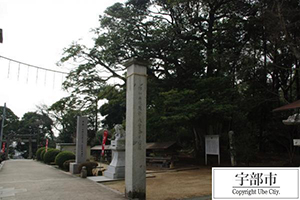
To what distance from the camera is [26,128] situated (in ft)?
133

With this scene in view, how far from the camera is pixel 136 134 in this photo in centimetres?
678

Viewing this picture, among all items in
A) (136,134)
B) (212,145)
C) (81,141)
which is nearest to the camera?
(136,134)

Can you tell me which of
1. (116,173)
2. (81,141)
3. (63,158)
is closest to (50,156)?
(63,158)

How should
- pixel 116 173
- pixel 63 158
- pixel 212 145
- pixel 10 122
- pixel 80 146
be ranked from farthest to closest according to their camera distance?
pixel 10 122, pixel 63 158, pixel 212 145, pixel 80 146, pixel 116 173

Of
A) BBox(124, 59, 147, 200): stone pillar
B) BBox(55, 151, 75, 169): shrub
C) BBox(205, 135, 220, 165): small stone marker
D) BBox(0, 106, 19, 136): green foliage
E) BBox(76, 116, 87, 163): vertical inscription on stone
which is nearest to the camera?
BBox(124, 59, 147, 200): stone pillar

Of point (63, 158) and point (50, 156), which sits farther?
point (50, 156)

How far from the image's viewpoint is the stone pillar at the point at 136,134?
260 inches

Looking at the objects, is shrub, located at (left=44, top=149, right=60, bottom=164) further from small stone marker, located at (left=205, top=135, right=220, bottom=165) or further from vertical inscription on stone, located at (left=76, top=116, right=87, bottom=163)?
small stone marker, located at (left=205, top=135, right=220, bottom=165)

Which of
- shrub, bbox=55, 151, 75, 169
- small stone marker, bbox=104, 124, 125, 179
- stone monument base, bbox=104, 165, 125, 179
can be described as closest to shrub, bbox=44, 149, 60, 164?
shrub, bbox=55, 151, 75, 169

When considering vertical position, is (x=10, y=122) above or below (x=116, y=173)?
above

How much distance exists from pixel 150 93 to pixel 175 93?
2.35m

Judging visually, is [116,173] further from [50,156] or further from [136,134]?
[50,156]

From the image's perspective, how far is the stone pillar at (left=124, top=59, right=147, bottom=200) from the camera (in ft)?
21.6

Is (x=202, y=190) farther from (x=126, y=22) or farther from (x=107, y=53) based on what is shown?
(x=126, y=22)
